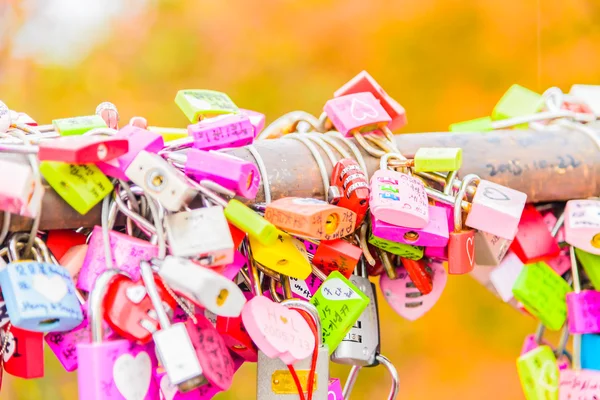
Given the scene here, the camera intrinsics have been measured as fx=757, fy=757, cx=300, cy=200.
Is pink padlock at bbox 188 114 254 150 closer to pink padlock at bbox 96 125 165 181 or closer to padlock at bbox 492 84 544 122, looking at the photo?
pink padlock at bbox 96 125 165 181

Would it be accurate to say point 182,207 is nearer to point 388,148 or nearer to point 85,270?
point 85,270

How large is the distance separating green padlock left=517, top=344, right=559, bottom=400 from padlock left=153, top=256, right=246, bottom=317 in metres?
0.30

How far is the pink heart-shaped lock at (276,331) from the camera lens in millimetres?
458

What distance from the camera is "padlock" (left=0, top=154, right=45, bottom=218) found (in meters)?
0.40

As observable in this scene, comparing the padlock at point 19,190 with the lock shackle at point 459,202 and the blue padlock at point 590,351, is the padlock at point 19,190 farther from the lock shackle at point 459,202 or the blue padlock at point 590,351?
the blue padlock at point 590,351

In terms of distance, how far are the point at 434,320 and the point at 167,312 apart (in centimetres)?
153

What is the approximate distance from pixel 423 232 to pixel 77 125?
0.25 m

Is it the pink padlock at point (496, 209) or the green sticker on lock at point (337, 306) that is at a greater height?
the pink padlock at point (496, 209)

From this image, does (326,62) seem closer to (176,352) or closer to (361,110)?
(361,110)

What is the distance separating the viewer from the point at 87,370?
0.42 meters

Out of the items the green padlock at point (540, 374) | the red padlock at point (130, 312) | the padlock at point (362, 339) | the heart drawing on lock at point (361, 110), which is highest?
the heart drawing on lock at point (361, 110)

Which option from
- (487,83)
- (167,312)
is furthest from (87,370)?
(487,83)

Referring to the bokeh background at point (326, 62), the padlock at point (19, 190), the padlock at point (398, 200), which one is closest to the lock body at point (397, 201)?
the padlock at point (398, 200)

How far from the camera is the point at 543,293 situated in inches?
23.8
